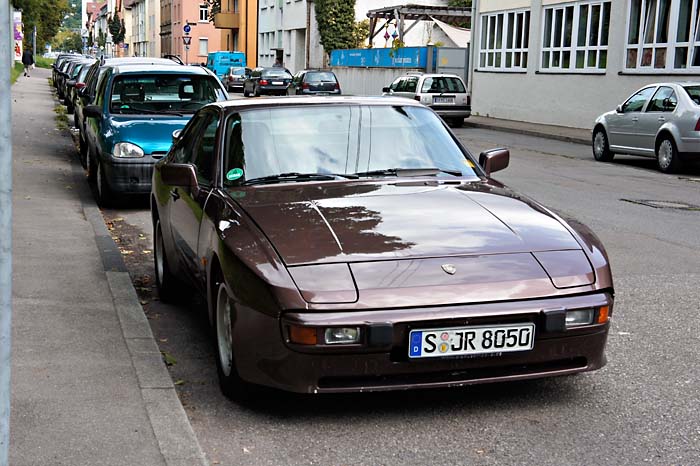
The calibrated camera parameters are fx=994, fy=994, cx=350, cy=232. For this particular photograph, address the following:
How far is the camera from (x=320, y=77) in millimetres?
42531

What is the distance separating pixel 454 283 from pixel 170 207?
2.87 m

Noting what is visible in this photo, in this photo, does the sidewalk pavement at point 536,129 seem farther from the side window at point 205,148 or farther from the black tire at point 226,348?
the black tire at point 226,348

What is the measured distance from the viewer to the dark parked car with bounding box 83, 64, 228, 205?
1172 centimetres

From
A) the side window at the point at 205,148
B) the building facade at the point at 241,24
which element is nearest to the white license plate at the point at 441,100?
the side window at the point at 205,148

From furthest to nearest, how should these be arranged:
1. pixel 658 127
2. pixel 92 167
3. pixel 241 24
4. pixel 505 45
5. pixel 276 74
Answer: pixel 241 24
pixel 276 74
pixel 505 45
pixel 658 127
pixel 92 167

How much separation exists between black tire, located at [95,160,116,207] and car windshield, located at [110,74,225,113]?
2.89ft

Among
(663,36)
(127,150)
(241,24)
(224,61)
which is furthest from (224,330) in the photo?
(241,24)

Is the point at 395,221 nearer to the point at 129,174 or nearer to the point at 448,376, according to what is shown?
the point at 448,376

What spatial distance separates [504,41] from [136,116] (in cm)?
2584

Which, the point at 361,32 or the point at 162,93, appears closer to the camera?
the point at 162,93

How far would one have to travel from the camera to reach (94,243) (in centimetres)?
891

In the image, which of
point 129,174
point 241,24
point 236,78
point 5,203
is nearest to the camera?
point 5,203

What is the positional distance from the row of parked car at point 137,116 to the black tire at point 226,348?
7002 mm

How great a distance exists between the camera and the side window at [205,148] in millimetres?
5855
